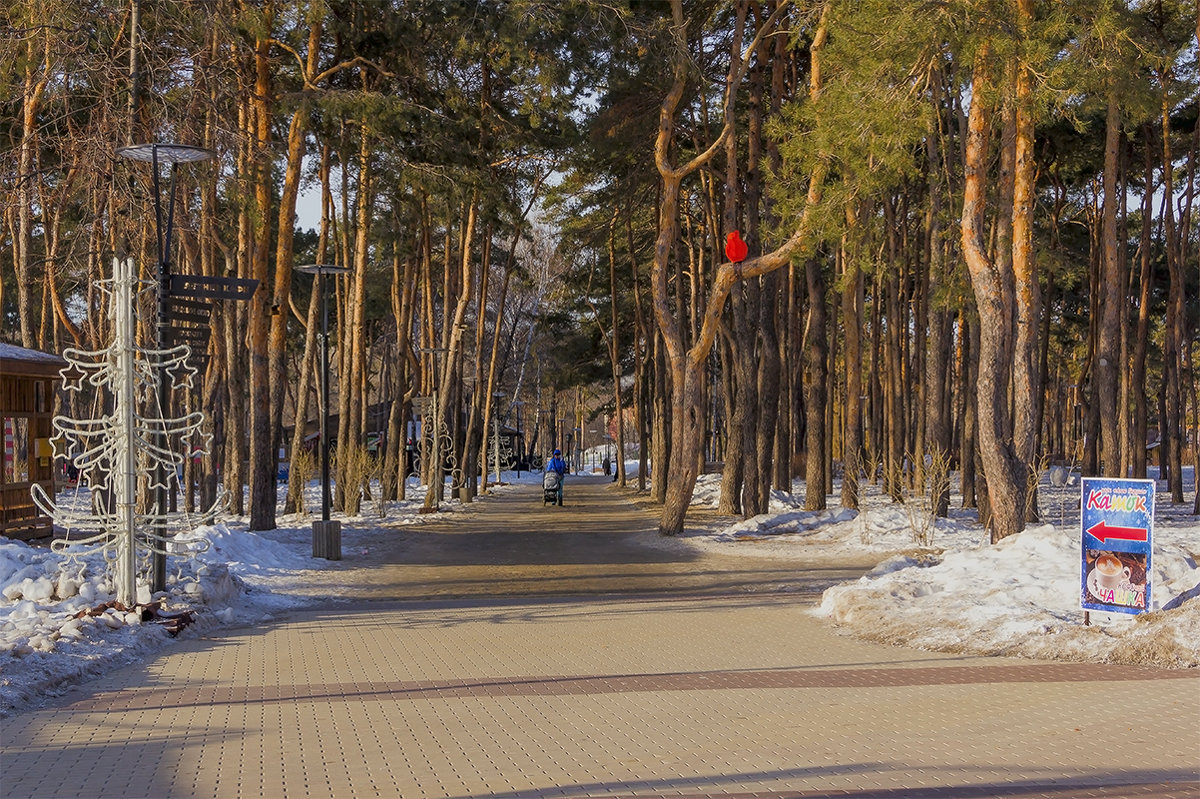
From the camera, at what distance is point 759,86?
80.1 ft

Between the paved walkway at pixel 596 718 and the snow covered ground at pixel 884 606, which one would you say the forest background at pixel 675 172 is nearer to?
the snow covered ground at pixel 884 606

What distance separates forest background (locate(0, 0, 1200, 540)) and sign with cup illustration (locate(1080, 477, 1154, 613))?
18.5ft

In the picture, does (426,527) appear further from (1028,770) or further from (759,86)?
(1028,770)

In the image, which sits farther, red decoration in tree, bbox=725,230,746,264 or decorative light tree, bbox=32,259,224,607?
red decoration in tree, bbox=725,230,746,264

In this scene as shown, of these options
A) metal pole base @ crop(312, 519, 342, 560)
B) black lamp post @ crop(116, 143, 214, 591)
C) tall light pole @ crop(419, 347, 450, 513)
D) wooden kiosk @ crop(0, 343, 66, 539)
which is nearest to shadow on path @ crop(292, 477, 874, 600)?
metal pole base @ crop(312, 519, 342, 560)

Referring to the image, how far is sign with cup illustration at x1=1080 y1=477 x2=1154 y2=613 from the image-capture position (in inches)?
374

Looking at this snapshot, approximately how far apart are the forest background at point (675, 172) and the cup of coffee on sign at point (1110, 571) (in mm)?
5758

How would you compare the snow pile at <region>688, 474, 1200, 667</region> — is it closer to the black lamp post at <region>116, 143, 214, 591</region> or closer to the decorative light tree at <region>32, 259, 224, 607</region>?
the decorative light tree at <region>32, 259, 224, 607</region>

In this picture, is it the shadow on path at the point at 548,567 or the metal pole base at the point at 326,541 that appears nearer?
the shadow on path at the point at 548,567

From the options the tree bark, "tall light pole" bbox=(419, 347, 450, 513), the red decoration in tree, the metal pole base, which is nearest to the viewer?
the metal pole base

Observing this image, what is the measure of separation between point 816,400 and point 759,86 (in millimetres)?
6728

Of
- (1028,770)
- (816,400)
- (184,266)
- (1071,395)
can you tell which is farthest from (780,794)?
(1071,395)

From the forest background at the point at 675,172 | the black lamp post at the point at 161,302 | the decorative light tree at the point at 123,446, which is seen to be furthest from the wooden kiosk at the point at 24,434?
the decorative light tree at the point at 123,446

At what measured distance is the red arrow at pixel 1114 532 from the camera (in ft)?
31.3
